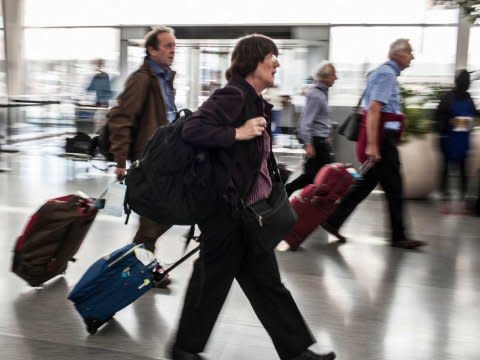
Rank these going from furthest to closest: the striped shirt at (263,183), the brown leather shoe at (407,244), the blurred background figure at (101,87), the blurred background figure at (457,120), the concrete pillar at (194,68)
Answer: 1. the concrete pillar at (194,68)
2. the blurred background figure at (101,87)
3. the blurred background figure at (457,120)
4. the brown leather shoe at (407,244)
5. the striped shirt at (263,183)

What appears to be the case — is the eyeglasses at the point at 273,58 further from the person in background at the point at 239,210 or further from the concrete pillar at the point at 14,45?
the concrete pillar at the point at 14,45

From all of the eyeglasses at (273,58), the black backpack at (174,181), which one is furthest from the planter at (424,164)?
the black backpack at (174,181)

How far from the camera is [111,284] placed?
10.1 ft

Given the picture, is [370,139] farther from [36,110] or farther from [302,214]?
[36,110]

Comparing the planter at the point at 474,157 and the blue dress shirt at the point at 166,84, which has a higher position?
the blue dress shirt at the point at 166,84

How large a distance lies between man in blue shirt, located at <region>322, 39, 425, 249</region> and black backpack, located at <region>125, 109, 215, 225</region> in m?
2.62

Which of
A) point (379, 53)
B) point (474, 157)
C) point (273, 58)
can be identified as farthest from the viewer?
point (379, 53)

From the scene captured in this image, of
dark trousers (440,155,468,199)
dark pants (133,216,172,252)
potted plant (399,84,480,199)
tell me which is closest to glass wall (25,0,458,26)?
potted plant (399,84,480,199)

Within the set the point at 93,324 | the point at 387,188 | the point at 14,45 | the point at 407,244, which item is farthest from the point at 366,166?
the point at 14,45

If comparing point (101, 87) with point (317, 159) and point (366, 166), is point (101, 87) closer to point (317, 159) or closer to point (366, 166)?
point (317, 159)

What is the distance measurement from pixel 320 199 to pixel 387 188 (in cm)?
63

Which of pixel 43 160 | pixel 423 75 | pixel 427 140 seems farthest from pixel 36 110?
pixel 427 140

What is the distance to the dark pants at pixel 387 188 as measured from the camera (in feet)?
16.2

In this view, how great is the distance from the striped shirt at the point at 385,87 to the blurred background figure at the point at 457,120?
2081mm
